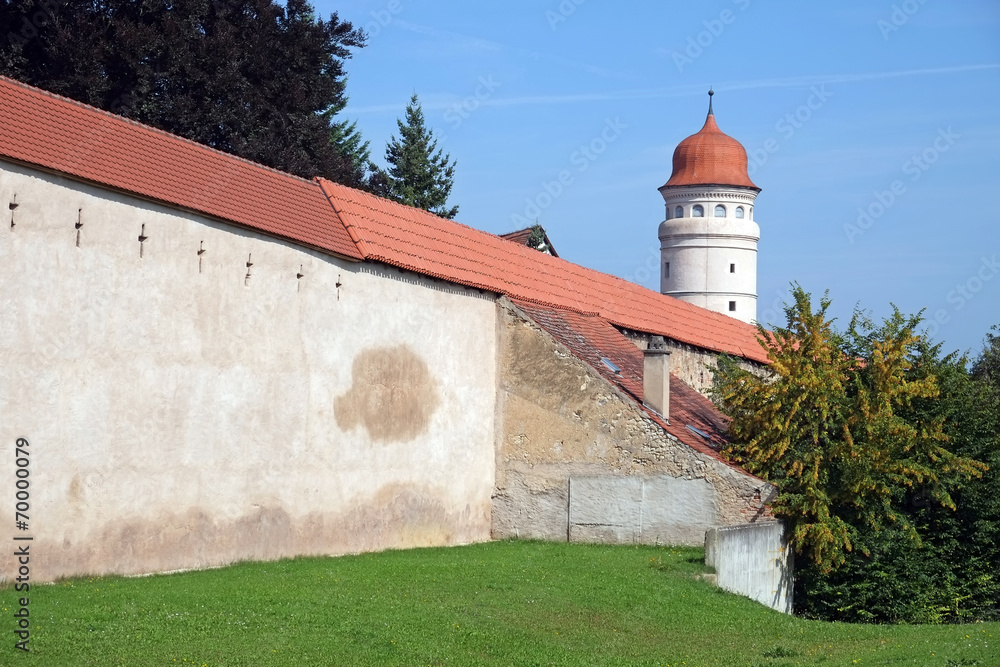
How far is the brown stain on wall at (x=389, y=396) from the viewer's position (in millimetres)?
19062

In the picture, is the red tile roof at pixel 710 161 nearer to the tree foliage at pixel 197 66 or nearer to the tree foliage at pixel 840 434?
the tree foliage at pixel 197 66

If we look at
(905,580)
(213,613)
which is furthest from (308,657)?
(905,580)

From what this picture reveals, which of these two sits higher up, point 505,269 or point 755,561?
point 505,269

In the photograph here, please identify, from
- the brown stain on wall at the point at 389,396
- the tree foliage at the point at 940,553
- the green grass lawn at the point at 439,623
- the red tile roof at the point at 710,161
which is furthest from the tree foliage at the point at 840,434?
the red tile roof at the point at 710,161

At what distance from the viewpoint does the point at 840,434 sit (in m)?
21.4

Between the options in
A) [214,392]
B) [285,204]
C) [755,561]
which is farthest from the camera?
[755,561]

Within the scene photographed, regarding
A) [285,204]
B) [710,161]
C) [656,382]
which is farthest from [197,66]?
[710,161]

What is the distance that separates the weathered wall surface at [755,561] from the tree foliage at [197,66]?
1736 cm

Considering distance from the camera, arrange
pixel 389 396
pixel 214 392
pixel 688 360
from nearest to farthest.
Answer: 1. pixel 214 392
2. pixel 389 396
3. pixel 688 360

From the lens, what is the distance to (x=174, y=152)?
16938 millimetres

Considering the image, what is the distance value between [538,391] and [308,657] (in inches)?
460

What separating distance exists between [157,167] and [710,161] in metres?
48.4

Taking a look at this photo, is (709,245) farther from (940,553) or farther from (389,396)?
(389,396)

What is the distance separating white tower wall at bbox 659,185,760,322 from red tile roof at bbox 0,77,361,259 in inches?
1739
